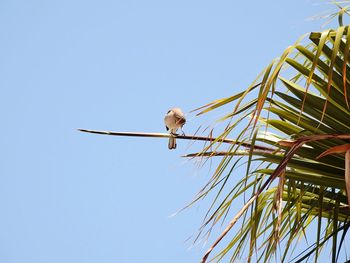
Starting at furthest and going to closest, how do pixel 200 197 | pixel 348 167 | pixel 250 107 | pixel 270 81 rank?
1. pixel 200 197
2. pixel 250 107
3. pixel 270 81
4. pixel 348 167

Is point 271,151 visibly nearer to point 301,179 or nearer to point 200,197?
point 301,179

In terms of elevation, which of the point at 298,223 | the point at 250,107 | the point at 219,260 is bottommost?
the point at 219,260

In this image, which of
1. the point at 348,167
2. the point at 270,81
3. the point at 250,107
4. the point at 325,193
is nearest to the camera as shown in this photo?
the point at 348,167

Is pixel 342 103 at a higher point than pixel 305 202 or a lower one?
higher

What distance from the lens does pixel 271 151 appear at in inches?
110

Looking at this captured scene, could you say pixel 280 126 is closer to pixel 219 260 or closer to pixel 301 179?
pixel 301 179

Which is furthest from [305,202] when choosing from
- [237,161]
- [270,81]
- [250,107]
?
[270,81]

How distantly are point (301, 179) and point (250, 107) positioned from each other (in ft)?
1.55

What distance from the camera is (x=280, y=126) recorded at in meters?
2.76

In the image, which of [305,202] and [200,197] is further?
[305,202]

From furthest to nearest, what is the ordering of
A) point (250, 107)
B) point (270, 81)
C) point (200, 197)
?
point (200, 197), point (250, 107), point (270, 81)

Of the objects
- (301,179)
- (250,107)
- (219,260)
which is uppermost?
(250,107)

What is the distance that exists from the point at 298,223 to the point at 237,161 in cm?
41

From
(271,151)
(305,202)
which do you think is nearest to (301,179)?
(271,151)
